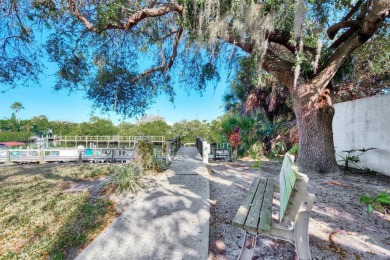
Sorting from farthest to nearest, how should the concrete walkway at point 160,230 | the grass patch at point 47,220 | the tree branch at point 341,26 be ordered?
1. the tree branch at point 341,26
2. the grass patch at point 47,220
3. the concrete walkway at point 160,230

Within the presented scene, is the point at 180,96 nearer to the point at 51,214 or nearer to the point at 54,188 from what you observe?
the point at 54,188

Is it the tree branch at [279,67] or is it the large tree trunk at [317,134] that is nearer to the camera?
the large tree trunk at [317,134]

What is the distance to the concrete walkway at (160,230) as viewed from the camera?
79.8 inches

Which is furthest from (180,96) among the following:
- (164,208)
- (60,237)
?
(60,237)

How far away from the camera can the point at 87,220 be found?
9.69 feet

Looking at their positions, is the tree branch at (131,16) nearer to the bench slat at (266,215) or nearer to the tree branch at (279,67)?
the tree branch at (279,67)

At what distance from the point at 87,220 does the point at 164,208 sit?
3.40 feet

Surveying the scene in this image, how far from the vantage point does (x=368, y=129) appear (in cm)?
556

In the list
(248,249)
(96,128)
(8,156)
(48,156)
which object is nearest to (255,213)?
(248,249)

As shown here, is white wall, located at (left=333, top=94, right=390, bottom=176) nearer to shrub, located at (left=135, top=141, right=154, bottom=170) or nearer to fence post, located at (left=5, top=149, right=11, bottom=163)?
shrub, located at (left=135, top=141, right=154, bottom=170)

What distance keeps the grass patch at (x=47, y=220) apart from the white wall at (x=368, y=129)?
19.7 ft

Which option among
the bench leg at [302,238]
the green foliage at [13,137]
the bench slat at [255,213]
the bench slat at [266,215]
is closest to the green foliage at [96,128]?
the green foliage at [13,137]

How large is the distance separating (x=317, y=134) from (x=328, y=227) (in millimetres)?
2979

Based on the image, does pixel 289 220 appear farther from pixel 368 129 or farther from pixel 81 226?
pixel 368 129
